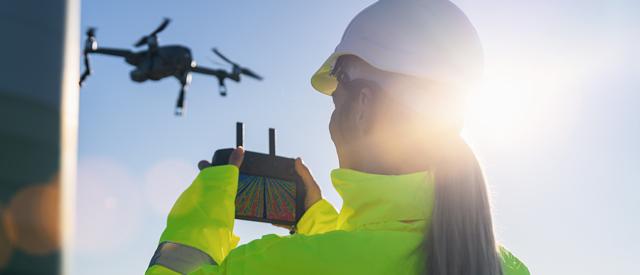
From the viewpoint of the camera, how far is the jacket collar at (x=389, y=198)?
2.73 m

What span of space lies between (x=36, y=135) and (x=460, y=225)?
2331 mm

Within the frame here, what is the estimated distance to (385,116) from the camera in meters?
3.06

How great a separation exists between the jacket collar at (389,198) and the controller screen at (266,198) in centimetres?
82

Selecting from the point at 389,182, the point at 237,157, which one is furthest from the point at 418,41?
the point at 237,157

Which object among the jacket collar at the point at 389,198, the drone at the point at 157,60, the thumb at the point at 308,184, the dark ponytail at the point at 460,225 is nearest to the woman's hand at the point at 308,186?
the thumb at the point at 308,184

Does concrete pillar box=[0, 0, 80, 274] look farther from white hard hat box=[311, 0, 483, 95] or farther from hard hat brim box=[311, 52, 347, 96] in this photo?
hard hat brim box=[311, 52, 347, 96]

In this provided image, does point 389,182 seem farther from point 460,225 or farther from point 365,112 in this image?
point 365,112

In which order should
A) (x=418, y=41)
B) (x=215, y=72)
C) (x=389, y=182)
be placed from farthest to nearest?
(x=215, y=72) < (x=418, y=41) < (x=389, y=182)

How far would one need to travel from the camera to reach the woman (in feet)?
8.38

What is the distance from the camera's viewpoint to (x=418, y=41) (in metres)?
3.16

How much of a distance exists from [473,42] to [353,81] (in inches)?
23.2

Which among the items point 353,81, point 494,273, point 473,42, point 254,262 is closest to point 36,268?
point 254,262

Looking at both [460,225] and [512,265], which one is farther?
[512,265]

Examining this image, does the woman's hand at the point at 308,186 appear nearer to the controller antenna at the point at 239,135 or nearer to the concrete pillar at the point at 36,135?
the controller antenna at the point at 239,135
